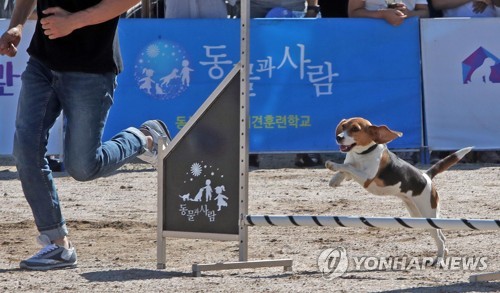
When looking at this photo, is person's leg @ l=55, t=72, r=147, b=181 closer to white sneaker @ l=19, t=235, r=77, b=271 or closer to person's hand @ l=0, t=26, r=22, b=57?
person's hand @ l=0, t=26, r=22, b=57

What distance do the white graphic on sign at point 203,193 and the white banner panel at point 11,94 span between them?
530 cm

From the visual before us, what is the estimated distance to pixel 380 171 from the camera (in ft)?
21.4

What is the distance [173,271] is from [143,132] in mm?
943

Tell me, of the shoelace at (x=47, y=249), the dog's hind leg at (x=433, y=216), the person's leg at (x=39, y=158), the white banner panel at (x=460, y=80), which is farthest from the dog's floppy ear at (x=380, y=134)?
the white banner panel at (x=460, y=80)

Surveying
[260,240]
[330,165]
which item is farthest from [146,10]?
[330,165]

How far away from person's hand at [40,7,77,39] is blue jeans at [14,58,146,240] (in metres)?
0.25

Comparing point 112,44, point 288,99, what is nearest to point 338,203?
point 288,99

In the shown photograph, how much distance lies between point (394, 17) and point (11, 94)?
3.98 meters

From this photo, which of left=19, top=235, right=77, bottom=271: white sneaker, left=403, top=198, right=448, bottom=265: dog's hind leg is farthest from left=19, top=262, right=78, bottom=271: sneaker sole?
left=403, top=198, right=448, bottom=265: dog's hind leg

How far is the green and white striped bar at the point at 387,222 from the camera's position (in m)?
5.42

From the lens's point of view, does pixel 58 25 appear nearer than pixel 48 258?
Yes

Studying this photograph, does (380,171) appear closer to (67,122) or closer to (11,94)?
(67,122)

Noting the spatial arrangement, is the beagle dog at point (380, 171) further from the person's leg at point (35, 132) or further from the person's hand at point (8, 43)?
the person's hand at point (8, 43)

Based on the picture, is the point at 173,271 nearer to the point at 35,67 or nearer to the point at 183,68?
the point at 35,67
